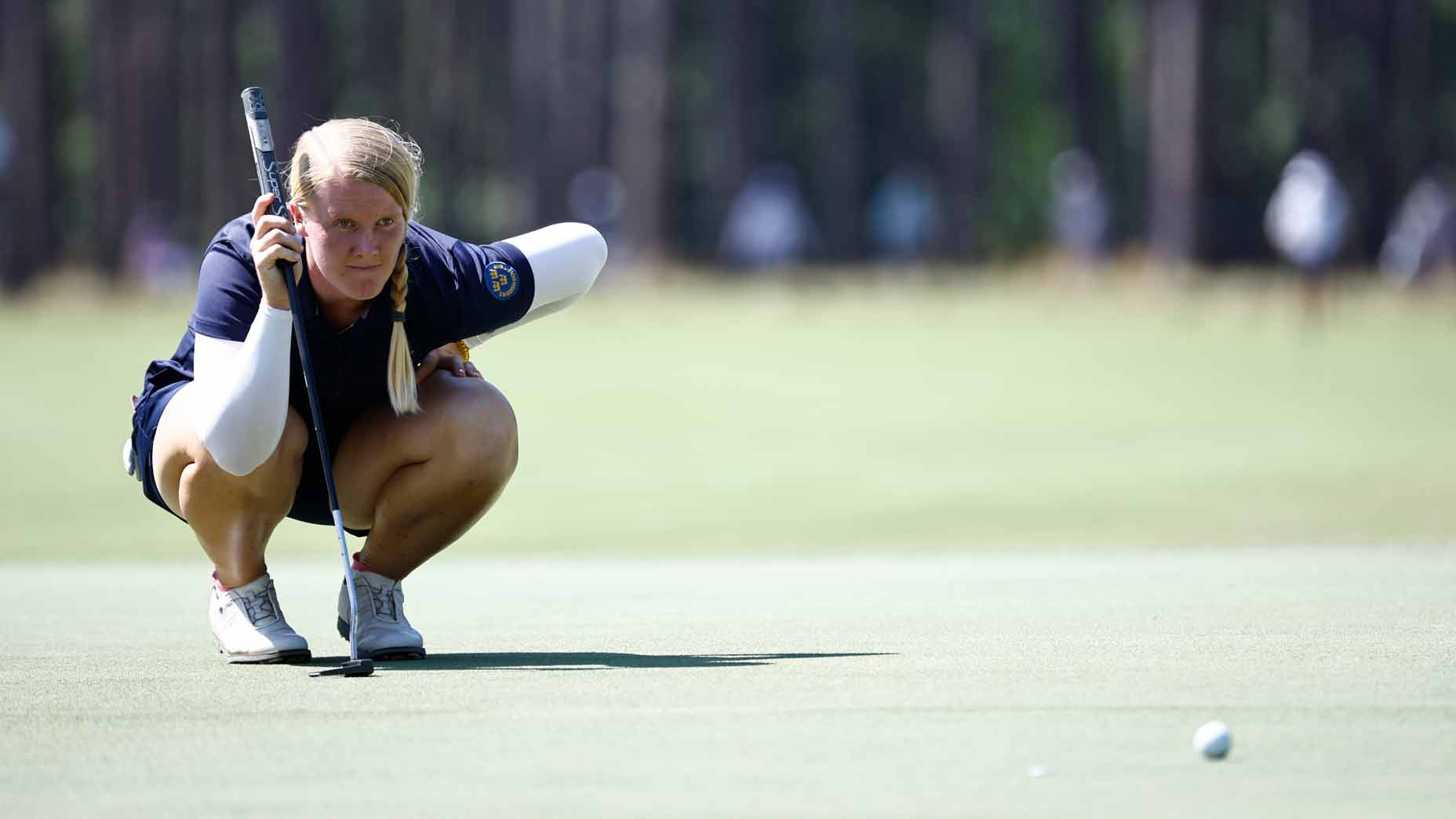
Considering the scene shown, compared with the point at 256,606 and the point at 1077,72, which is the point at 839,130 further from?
the point at 256,606

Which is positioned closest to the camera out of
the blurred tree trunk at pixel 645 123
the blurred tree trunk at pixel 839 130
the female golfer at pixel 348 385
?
the female golfer at pixel 348 385

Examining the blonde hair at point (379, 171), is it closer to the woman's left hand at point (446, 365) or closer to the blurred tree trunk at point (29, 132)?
the woman's left hand at point (446, 365)

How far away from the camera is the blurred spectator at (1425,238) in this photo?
34.2 metres

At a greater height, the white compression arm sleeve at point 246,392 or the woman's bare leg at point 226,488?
the white compression arm sleeve at point 246,392

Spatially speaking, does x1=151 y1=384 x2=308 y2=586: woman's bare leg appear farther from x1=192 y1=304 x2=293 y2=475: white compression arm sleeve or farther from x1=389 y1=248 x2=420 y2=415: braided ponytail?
x1=389 y1=248 x2=420 y2=415: braided ponytail

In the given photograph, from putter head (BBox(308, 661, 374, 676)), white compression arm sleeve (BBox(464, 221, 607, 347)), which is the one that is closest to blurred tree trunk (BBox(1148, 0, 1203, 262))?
Answer: white compression arm sleeve (BBox(464, 221, 607, 347))

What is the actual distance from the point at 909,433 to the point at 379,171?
10900mm

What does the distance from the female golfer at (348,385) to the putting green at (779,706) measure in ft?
0.95

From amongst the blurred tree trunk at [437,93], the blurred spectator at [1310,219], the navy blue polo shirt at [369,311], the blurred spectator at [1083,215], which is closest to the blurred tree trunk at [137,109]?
the blurred tree trunk at [437,93]

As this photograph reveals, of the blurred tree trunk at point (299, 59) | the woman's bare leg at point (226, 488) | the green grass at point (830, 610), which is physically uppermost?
the blurred tree trunk at point (299, 59)

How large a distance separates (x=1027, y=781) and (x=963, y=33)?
48.9 meters

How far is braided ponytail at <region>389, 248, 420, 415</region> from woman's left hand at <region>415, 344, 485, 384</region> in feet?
0.83

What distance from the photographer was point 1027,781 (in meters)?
3.87

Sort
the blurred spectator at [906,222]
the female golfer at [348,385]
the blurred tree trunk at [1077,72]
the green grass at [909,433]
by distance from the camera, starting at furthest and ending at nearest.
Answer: the blurred spectator at [906,222] < the blurred tree trunk at [1077,72] < the green grass at [909,433] < the female golfer at [348,385]
